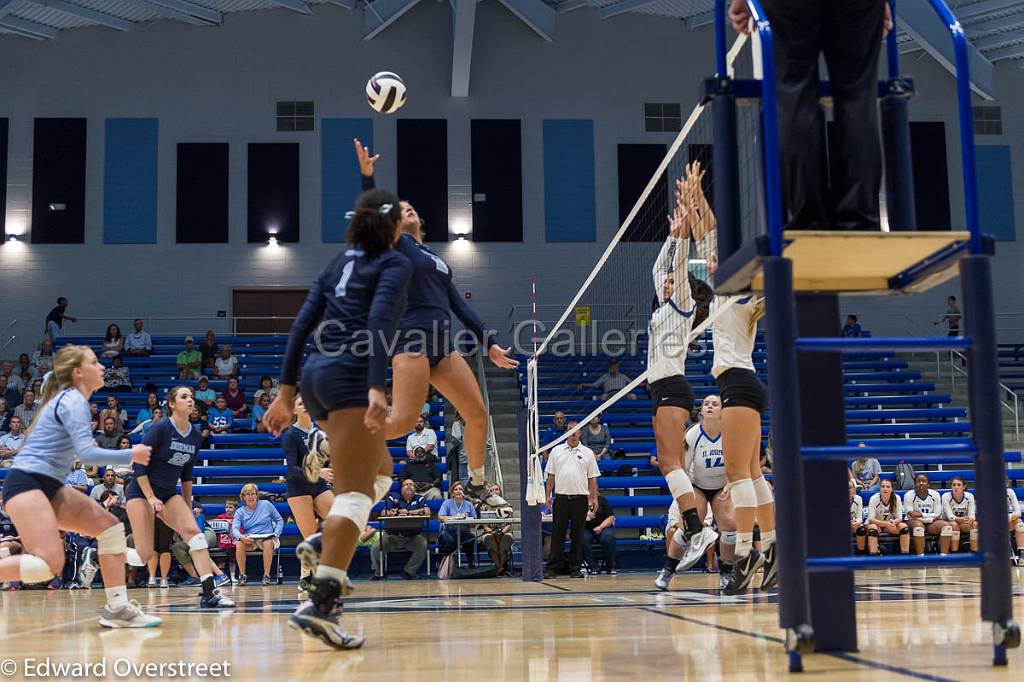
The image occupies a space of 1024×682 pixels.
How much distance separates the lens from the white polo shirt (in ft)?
45.0

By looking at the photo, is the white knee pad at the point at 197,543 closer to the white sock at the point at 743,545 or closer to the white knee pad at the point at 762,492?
the white sock at the point at 743,545

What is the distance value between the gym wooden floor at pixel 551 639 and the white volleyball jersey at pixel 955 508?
617cm

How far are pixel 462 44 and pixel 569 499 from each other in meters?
11.7

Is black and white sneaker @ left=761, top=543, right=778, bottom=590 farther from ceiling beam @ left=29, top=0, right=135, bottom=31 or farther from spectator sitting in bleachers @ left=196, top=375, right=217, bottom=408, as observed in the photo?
ceiling beam @ left=29, top=0, right=135, bottom=31

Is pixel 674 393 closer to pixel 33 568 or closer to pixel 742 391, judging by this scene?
pixel 742 391

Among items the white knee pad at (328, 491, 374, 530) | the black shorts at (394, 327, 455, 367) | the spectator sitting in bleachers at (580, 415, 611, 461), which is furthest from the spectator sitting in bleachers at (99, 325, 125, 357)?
the white knee pad at (328, 491, 374, 530)

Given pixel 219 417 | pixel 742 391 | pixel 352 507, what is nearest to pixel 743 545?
pixel 742 391

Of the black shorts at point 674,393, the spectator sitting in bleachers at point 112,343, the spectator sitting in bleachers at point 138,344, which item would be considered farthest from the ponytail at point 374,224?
the spectator sitting in bleachers at point 138,344

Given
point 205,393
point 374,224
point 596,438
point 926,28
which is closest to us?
point 374,224

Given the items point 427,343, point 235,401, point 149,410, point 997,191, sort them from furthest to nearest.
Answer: point 997,191, point 235,401, point 149,410, point 427,343

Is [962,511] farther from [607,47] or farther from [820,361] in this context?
[607,47]

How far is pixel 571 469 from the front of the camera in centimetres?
1373

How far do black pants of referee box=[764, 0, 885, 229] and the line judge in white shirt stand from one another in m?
10.00

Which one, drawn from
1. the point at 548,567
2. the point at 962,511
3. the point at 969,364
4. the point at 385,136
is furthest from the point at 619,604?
the point at 385,136
